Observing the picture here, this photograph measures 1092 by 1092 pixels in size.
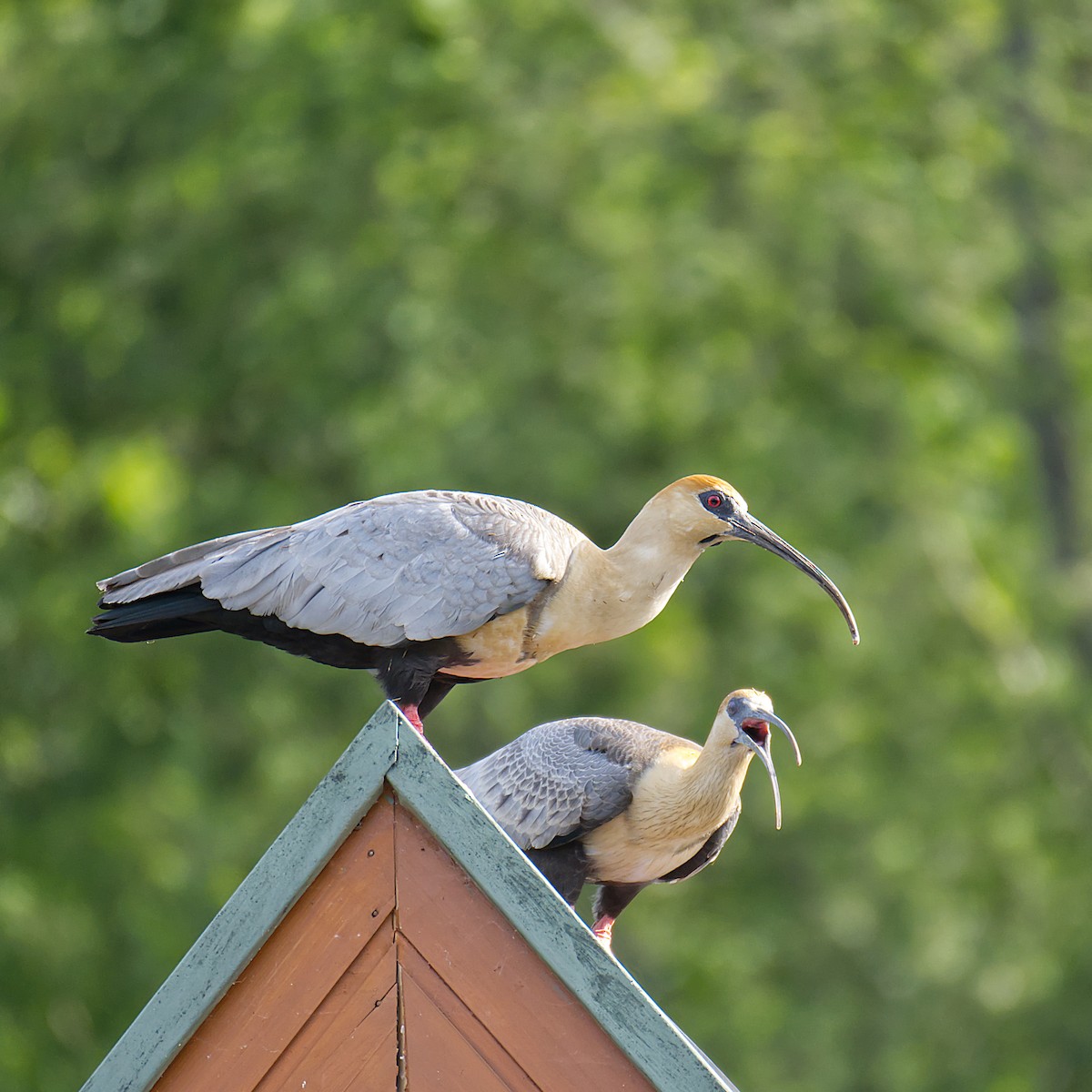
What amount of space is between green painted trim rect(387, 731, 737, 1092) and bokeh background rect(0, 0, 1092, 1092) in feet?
29.4

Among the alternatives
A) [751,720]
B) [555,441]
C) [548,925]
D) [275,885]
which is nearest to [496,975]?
[548,925]

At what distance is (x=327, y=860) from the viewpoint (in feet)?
11.8

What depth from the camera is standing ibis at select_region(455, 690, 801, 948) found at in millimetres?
5430

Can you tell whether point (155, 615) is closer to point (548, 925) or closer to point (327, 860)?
point (327, 860)

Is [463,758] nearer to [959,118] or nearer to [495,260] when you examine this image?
[495,260]

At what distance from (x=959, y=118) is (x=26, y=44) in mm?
8274

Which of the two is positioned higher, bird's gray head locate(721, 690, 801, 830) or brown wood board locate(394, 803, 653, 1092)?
brown wood board locate(394, 803, 653, 1092)

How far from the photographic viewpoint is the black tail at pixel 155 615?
195 inches

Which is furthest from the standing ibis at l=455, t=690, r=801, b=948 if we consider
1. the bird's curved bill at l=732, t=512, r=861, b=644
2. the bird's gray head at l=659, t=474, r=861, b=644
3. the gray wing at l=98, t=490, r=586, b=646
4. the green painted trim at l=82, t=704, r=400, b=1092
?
the green painted trim at l=82, t=704, r=400, b=1092

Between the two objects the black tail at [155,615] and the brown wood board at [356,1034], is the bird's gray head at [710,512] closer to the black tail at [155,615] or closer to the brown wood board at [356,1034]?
the black tail at [155,615]

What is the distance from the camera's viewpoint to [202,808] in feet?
42.9

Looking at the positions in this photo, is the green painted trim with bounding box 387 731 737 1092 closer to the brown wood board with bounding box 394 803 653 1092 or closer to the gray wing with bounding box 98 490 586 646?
the brown wood board with bounding box 394 803 653 1092

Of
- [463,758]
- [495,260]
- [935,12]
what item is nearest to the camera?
[463,758]

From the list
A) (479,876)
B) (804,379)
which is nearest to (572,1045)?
(479,876)
